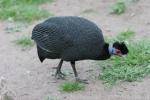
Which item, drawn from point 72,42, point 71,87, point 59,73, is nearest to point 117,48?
point 72,42

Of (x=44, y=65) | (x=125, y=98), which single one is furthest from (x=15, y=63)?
(x=125, y=98)

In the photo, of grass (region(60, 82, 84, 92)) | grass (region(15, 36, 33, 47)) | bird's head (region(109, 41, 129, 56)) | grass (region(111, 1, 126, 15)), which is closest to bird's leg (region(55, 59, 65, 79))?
grass (region(60, 82, 84, 92))

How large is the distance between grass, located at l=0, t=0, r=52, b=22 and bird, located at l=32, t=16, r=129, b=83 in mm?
2549

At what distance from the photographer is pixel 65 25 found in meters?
5.79

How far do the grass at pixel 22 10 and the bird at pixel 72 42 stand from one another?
255cm

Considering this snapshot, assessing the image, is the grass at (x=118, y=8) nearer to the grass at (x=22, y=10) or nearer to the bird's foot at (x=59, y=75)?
the grass at (x=22, y=10)

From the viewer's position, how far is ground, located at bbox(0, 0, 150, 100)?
571 cm

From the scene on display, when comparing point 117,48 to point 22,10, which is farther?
point 22,10

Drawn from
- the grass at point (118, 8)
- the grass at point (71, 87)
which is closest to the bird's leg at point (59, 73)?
the grass at point (71, 87)

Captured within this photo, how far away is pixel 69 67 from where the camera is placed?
6492 millimetres

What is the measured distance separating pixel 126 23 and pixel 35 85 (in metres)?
2.35

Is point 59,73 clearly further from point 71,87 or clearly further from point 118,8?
point 118,8

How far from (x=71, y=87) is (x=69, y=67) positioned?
2.34 feet

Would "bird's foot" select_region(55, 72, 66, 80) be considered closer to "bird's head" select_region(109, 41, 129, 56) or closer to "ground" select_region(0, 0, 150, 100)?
"ground" select_region(0, 0, 150, 100)
